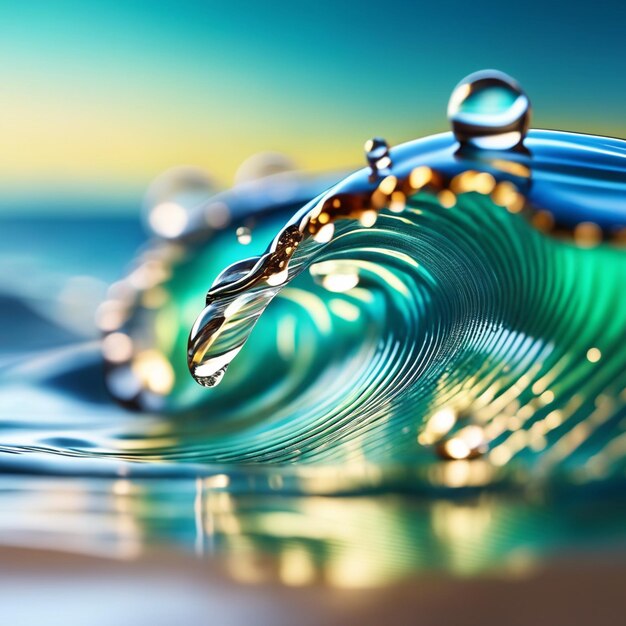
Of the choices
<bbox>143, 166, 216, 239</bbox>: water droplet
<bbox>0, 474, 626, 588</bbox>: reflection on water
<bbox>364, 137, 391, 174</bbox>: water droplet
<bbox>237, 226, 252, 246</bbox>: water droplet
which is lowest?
<bbox>0, 474, 626, 588</bbox>: reflection on water

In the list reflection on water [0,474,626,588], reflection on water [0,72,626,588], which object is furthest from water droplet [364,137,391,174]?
reflection on water [0,474,626,588]

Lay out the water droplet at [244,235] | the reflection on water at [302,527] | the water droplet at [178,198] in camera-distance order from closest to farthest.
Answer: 1. the reflection on water at [302,527]
2. the water droplet at [244,235]
3. the water droplet at [178,198]

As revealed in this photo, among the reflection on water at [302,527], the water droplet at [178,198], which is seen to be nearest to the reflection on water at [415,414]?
the reflection on water at [302,527]

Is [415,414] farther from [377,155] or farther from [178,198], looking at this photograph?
[178,198]

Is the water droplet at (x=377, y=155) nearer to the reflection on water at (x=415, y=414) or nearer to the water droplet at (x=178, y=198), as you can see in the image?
the reflection on water at (x=415, y=414)

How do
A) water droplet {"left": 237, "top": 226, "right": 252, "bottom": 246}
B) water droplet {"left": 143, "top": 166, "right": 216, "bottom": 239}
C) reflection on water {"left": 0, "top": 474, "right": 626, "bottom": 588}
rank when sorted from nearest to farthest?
1. reflection on water {"left": 0, "top": 474, "right": 626, "bottom": 588}
2. water droplet {"left": 237, "top": 226, "right": 252, "bottom": 246}
3. water droplet {"left": 143, "top": 166, "right": 216, "bottom": 239}

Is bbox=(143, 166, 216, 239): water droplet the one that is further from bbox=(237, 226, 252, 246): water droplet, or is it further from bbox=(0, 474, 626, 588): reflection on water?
bbox=(0, 474, 626, 588): reflection on water

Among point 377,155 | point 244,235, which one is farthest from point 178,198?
point 377,155
